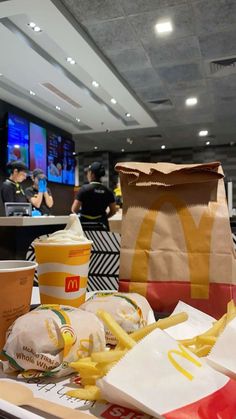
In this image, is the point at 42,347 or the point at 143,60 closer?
the point at 42,347

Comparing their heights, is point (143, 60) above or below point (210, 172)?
above

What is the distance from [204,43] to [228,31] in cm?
33

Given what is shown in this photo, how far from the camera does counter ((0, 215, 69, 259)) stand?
6.55ft

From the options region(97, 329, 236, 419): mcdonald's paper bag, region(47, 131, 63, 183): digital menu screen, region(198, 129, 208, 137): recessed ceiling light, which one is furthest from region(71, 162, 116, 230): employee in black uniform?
region(198, 129, 208, 137): recessed ceiling light

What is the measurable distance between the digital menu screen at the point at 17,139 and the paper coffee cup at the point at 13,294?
19.2ft

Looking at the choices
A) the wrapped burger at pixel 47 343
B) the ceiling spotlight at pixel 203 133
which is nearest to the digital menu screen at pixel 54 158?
the ceiling spotlight at pixel 203 133

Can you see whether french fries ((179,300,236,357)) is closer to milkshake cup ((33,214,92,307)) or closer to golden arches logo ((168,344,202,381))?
golden arches logo ((168,344,202,381))

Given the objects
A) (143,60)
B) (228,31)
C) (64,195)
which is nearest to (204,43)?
(228,31)

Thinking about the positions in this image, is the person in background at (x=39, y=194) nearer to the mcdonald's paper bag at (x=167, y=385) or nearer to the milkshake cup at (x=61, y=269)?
the milkshake cup at (x=61, y=269)

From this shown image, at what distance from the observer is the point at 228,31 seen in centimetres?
383

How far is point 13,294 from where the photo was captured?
23.4 inches

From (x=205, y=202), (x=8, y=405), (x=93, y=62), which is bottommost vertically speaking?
(x=8, y=405)

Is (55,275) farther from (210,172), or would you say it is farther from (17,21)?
(17,21)

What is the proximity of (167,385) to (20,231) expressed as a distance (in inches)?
75.7
